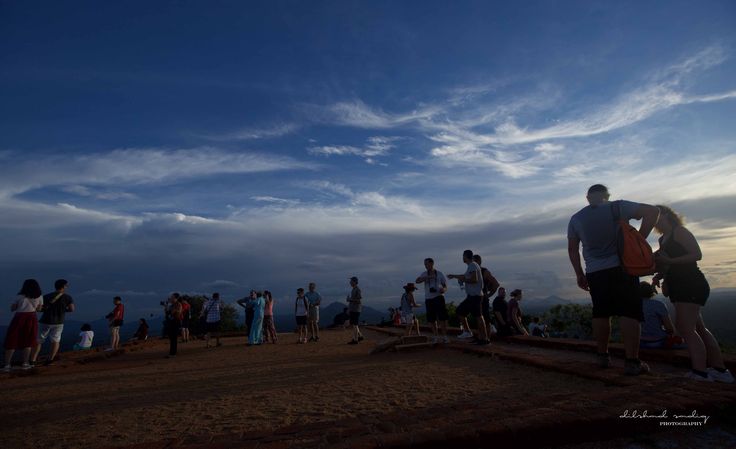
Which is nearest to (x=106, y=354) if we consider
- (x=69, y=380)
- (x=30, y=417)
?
(x=69, y=380)

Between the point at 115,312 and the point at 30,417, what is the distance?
26.1 ft

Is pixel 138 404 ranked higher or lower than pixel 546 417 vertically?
lower

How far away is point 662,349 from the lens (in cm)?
558

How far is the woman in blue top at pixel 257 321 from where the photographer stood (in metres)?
12.7

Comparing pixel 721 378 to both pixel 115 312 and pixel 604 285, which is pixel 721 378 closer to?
pixel 604 285

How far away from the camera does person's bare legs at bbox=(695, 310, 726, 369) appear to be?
389cm

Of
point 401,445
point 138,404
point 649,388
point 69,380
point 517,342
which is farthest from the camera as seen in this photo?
point 517,342

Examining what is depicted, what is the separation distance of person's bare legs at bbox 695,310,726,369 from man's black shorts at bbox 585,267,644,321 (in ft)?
1.62

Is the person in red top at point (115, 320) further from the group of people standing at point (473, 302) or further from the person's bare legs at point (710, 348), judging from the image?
the person's bare legs at point (710, 348)

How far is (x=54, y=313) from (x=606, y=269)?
10.2m

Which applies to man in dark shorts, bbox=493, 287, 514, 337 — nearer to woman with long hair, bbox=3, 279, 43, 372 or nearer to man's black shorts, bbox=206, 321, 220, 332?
man's black shorts, bbox=206, 321, 220, 332

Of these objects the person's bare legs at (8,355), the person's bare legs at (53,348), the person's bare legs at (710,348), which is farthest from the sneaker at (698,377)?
the person's bare legs at (53,348)

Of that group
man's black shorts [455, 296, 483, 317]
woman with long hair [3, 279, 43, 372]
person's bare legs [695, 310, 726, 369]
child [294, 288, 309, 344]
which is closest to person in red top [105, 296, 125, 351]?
woman with long hair [3, 279, 43, 372]

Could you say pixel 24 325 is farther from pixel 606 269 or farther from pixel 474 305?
pixel 606 269
